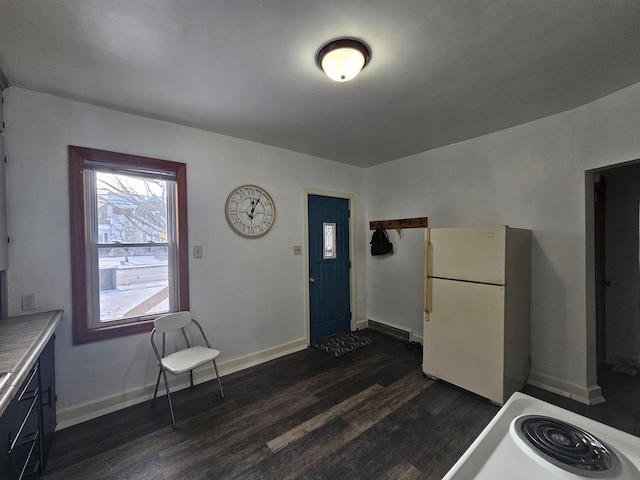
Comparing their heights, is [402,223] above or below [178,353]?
above

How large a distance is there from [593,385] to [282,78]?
360 centimetres

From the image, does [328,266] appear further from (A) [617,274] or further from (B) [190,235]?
(A) [617,274]

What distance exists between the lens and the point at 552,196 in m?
2.50

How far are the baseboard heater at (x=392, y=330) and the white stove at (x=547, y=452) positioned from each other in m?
2.90

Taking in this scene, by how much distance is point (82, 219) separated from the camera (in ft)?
7.13

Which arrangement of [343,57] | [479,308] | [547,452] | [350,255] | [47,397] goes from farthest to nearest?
1. [350,255]
2. [479,308]
3. [47,397]
4. [343,57]
5. [547,452]

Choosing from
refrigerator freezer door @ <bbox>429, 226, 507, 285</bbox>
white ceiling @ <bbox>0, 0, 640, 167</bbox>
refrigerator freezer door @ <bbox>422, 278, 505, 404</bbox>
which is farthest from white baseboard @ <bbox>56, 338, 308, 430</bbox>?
white ceiling @ <bbox>0, 0, 640, 167</bbox>

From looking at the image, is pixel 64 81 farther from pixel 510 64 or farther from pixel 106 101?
pixel 510 64

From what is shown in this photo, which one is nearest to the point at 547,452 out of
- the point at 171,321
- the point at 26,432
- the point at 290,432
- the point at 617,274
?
the point at 290,432

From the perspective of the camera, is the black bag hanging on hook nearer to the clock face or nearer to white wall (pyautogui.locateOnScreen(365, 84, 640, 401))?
white wall (pyautogui.locateOnScreen(365, 84, 640, 401))

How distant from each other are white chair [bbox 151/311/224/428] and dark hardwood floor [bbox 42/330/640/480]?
21 centimetres

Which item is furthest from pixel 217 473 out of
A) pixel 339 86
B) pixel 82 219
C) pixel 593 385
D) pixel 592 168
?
pixel 592 168

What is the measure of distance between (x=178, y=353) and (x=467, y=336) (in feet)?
8.52

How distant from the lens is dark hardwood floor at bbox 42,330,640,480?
5.64 feet
